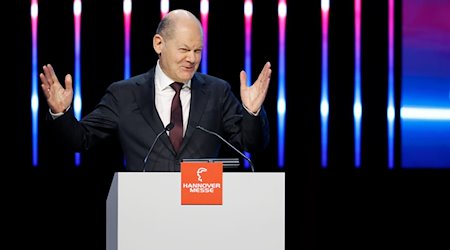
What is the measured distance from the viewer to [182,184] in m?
2.77

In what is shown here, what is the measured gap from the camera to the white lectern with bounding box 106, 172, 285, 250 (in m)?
2.75

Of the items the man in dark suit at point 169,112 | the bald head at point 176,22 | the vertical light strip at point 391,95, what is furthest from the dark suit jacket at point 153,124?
the vertical light strip at point 391,95

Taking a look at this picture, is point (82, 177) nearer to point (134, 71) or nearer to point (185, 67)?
point (134, 71)

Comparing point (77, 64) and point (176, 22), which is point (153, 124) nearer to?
point (176, 22)

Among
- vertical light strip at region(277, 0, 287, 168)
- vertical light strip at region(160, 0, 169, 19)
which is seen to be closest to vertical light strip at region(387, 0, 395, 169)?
vertical light strip at region(277, 0, 287, 168)

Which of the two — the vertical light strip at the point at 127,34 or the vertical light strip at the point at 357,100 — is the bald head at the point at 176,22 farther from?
the vertical light strip at the point at 357,100

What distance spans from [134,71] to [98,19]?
0.35 m

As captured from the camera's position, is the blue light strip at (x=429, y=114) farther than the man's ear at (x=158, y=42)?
Yes

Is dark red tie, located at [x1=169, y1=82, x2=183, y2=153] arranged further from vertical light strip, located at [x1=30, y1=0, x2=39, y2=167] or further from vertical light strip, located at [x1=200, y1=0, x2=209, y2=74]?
vertical light strip, located at [x1=30, y1=0, x2=39, y2=167]

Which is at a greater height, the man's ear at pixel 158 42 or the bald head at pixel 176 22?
the bald head at pixel 176 22

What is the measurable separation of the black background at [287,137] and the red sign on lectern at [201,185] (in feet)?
6.86

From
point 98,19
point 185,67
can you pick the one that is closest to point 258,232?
point 185,67

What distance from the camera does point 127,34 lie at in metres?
4.93

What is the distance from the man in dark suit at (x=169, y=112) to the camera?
365cm
